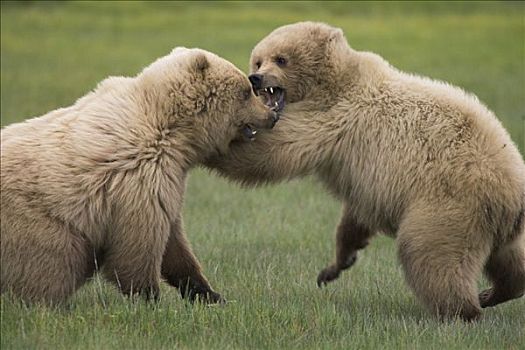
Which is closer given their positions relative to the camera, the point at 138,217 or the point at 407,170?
the point at 138,217

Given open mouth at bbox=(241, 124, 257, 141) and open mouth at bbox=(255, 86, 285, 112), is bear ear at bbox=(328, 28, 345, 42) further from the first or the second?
open mouth at bbox=(241, 124, 257, 141)

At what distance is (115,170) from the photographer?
22.9ft

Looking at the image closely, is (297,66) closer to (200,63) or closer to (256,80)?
(256,80)

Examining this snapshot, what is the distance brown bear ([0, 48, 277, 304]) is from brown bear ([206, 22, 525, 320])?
0.34 metres

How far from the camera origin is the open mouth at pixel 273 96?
7918 mm

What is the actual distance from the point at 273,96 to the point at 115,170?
60.6 inches

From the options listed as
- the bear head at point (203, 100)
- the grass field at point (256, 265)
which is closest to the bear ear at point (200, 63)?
the bear head at point (203, 100)

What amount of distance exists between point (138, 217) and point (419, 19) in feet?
103

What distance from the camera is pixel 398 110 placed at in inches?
306

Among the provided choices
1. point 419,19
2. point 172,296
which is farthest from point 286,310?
point 419,19

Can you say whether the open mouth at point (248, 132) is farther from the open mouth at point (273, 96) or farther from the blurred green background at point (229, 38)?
the blurred green background at point (229, 38)

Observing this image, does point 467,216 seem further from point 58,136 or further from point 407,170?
point 58,136

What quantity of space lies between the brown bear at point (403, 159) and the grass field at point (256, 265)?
0.41 metres

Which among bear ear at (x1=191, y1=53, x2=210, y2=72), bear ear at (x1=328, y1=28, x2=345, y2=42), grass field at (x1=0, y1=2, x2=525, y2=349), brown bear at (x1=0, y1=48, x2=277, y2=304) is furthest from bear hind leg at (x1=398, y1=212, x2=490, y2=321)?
bear ear at (x1=191, y1=53, x2=210, y2=72)
